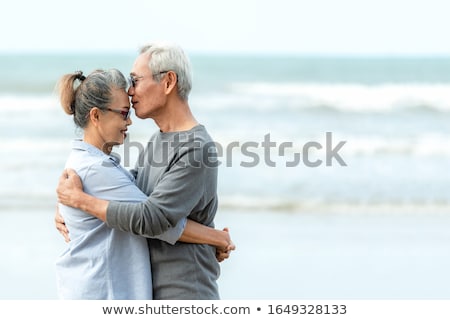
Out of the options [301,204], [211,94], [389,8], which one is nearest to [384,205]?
[301,204]

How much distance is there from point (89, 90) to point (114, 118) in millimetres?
142

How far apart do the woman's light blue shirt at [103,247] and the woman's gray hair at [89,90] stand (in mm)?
149

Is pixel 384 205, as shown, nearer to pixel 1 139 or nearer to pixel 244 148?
pixel 244 148

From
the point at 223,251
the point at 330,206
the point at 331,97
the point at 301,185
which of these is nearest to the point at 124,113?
the point at 223,251

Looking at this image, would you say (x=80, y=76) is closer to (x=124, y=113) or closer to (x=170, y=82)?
(x=124, y=113)

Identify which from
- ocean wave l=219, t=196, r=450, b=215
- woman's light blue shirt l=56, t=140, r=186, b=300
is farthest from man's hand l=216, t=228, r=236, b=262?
ocean wave l=219, t=196, r=450, b=215

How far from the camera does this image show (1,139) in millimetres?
11703

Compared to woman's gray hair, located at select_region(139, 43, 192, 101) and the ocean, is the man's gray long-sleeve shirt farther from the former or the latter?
the ocean

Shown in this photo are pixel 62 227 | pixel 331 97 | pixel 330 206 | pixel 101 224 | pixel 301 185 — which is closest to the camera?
pixel 101 224

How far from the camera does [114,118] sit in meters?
2.86

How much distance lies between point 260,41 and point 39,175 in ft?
72.1

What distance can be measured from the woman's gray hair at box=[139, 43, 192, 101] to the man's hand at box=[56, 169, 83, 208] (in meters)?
Answer: 0.48

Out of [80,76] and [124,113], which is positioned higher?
[80,76]

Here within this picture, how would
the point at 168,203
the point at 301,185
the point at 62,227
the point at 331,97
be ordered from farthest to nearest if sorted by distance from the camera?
the point at 331,97, the point at 301,185, the point at 62,227, the point at 168,203
